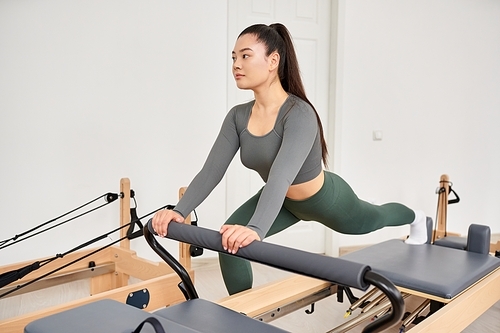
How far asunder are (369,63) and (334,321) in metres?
2.18

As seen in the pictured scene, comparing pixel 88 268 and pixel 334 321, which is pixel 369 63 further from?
pixel 88 268

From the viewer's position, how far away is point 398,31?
3822mm

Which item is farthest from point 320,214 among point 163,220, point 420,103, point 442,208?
point 420,103

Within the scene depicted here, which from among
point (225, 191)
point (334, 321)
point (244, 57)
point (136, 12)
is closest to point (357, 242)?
point (225, 191)

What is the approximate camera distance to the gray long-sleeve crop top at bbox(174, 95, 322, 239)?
4.05 ft

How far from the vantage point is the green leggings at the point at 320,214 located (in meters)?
1.66

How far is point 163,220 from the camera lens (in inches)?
50.4

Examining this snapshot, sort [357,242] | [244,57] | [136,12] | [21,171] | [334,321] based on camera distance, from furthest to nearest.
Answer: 1. [357,242]
2. [136,12]
3. [21,171]
4. [334,321]
5. [244,57]

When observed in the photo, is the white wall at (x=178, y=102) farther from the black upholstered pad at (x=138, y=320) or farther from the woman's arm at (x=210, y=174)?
the black upholstered pad at (x=138, y=320)

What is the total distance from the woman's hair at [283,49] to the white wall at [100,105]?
1645mm

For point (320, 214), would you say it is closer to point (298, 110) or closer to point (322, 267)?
point (298, 110)

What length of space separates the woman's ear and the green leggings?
17.9 inches

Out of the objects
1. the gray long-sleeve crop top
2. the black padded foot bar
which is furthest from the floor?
the black padded foot bar

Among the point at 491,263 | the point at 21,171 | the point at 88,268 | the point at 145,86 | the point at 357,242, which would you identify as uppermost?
the point at 145,86
